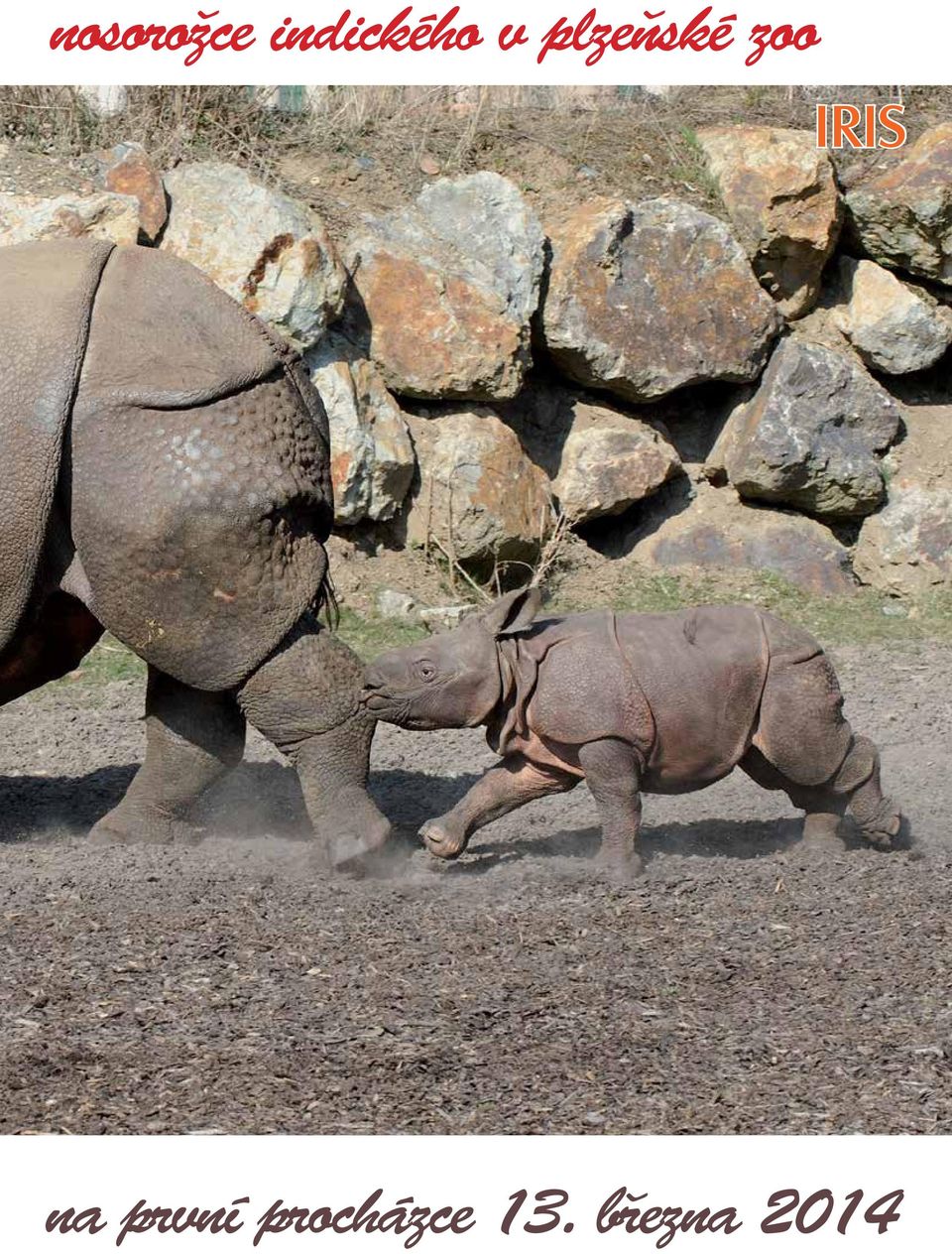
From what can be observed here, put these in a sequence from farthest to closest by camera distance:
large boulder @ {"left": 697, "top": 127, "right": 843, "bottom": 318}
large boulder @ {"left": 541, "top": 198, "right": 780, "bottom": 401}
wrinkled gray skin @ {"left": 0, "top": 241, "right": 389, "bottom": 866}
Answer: large boulder @ {"left": 697, "top": 127, "right": 843, "bottom": 318}
large boulder @ {"left": 541, "top": 198, "right": 780, "bottom": 401}
wrinkled gray skin @ {"left": 0, "top": 241, "right": 389, "bottom": 866}

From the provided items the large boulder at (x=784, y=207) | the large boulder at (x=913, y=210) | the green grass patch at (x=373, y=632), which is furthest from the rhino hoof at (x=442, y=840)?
the large boulder at (x=913, y=210)

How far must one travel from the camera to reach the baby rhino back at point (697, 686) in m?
5.20

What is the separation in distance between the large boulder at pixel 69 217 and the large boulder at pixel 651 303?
2.96 metres

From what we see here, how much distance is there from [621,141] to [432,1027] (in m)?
9.75

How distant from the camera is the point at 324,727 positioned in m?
5.55

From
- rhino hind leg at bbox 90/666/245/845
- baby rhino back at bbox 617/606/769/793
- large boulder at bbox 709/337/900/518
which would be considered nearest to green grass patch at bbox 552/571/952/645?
large boulder at bbox 709/337/900/518

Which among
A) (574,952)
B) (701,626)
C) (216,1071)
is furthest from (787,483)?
(216,1071)

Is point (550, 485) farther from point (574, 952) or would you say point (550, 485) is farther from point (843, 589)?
point (574, 952)

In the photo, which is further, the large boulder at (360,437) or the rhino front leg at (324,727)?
the large boulder at (360,437)

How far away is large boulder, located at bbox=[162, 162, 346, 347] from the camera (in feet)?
34.1

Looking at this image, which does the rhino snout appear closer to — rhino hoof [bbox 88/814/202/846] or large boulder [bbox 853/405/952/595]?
rhino hoof [bbox 88/814/202/846]

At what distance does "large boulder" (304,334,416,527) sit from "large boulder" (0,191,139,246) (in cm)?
145

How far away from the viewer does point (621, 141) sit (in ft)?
40.9

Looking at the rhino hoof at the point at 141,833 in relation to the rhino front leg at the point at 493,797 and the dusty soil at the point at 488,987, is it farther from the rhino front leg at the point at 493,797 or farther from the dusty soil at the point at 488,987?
the rhino front leg at the point at 493,797
